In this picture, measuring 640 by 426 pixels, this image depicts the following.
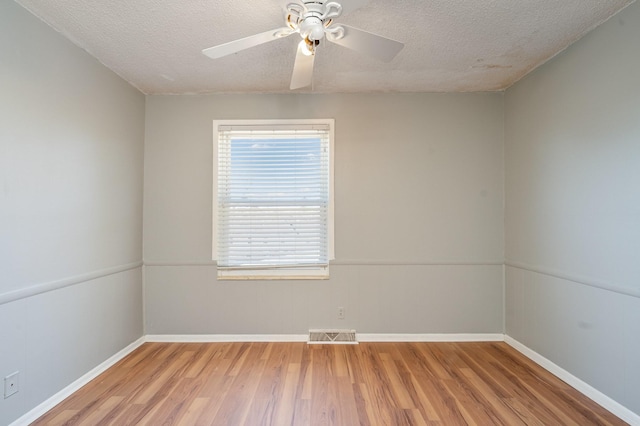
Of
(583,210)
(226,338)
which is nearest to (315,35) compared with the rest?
(583,210)

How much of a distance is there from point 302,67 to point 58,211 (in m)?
1.95

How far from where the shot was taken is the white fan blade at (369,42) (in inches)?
63.8

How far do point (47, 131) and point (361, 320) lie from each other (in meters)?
2.99

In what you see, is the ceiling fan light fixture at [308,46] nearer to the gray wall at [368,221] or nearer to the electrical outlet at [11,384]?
the gray wall at [368,221]

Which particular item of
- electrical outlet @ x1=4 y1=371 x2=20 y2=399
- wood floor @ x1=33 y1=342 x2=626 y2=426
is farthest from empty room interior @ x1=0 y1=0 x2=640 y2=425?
wood floor @ x1=33 y1=342 x2=626 y2=426

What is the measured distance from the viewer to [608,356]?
2.00 metres

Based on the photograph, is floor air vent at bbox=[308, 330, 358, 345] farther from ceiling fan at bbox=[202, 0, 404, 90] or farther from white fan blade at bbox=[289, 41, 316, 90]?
ceiling fan at bbox=[202, 0, 404, 90]

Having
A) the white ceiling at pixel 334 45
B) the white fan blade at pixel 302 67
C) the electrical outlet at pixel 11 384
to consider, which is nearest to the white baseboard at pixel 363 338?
the electrical outlet at pixel 11 384

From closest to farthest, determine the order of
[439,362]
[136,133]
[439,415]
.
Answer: [439,415] < [439,362] < [136,133]

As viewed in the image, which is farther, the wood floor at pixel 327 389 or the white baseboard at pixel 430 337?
the white baseboard at pixel 430 337

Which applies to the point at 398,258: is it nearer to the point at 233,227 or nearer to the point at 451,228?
the point at 451,228

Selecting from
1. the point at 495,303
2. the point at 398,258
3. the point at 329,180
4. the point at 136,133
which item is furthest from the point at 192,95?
the point at 495,303

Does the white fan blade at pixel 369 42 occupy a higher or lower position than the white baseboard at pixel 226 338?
higher

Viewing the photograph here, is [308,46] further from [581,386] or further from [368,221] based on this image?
[581,386]
